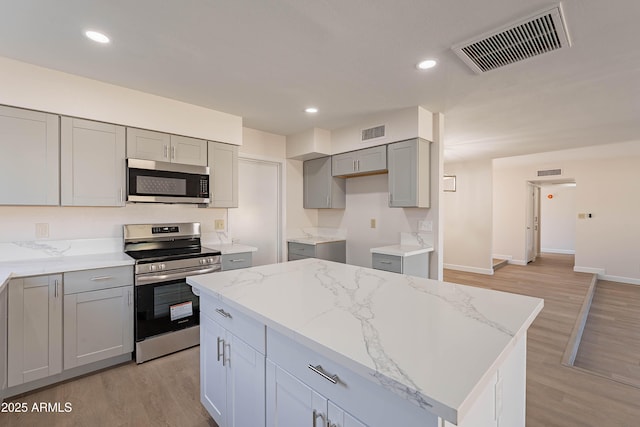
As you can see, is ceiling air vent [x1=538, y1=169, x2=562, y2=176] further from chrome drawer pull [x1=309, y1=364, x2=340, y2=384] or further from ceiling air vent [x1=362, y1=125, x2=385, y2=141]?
chrome drawer pull [x1=309, y1=364, x2=340, y2=384]

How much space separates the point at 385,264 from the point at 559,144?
12.8 ft

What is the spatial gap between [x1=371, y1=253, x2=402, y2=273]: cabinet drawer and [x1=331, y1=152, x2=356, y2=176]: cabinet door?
120cm

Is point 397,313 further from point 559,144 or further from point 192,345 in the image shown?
point 559,144

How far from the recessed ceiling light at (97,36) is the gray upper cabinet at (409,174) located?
9.01ft

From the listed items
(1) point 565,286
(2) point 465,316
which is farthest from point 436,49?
(1) point 565,286

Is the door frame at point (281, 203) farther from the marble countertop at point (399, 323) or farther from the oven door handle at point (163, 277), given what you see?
the marble countertop at point (399, 323)

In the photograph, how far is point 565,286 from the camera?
508 cm

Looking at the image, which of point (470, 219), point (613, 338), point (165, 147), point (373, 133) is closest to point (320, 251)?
point (373, 133)

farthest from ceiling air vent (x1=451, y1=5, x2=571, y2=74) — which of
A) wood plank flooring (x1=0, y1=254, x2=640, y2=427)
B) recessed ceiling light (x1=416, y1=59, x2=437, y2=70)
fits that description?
wood plank flooring (x1=0, y1=254, x2=640, y2=427)

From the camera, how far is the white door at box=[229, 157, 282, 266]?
4.02 metres

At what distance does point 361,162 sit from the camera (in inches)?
150

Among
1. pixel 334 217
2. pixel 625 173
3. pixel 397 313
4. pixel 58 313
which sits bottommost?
pixel 58 313

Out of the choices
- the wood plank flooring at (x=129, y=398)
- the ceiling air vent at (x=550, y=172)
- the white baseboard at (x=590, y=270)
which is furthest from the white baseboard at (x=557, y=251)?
the wood plank flooring at (x=129, y=398)

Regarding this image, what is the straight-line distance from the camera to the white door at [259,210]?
4023mm
